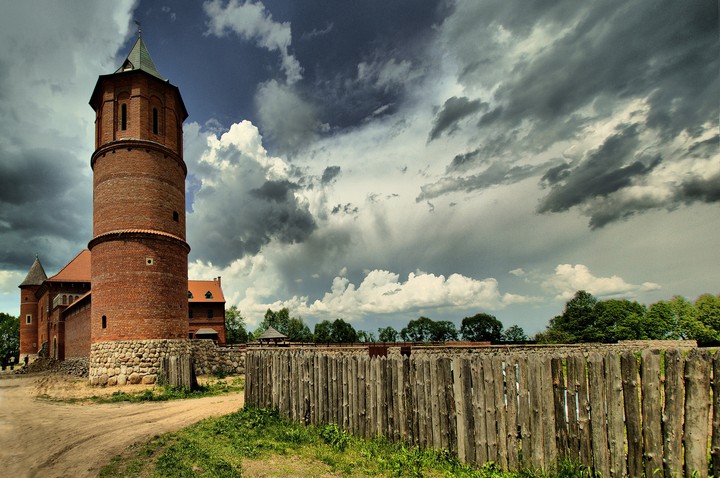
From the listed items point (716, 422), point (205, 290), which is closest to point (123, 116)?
point (716, 422)

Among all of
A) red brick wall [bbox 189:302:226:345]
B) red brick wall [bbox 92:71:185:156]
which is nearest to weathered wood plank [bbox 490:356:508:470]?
red brick wall [bbox 92:71:185:156]

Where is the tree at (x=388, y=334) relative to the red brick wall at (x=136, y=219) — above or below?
below

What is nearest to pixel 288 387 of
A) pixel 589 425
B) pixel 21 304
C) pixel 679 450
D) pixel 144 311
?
pixel 589 425

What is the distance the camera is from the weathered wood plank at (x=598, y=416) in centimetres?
528

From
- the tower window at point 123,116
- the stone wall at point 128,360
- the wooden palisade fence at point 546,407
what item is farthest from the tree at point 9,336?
the wooden palisade fence at point 546,407

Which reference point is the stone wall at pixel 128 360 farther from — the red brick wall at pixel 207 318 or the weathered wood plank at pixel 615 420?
the red brick wall at pixel 207 318

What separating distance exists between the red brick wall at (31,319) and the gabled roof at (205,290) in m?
17.4

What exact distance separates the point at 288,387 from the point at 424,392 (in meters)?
4.06

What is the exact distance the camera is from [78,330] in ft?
95.7

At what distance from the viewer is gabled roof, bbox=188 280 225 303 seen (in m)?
48.9

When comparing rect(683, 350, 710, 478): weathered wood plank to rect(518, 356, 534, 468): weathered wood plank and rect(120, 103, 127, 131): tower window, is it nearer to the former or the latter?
rect(518, 356, 534, 468): weathered wood plank

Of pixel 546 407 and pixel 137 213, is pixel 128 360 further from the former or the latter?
pixel 546 407

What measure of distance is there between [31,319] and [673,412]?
60319mm

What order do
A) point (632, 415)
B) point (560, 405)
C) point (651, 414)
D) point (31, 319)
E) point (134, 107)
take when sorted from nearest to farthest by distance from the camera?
point (651, 414), point (632, 415), point (560, 405), point (134, 107), point (31, 319)
